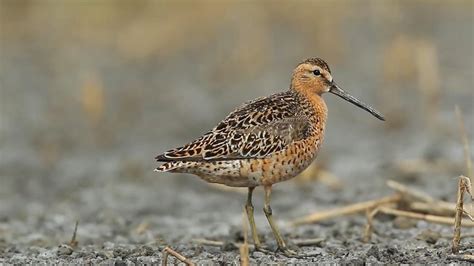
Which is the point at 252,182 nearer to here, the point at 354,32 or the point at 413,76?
the point at 413,76

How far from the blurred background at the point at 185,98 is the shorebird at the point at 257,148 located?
1.19 meters

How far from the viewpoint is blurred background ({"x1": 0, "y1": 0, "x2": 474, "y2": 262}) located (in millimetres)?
9227

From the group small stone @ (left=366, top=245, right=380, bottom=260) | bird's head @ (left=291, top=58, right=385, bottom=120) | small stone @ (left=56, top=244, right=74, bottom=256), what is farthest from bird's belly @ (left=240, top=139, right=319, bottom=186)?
small stone @ (left=56, top=244, right=74, bottom=256)

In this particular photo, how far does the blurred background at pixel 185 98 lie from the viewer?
9.23 m

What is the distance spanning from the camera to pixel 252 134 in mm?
6750

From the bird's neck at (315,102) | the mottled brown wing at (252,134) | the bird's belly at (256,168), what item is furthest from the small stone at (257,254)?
the bird's neck at (315,102)

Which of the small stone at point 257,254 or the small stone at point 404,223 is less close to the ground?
the small stone at point 404,223

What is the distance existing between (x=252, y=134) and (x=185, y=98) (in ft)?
22.1

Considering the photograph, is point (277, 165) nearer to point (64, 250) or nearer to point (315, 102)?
point (315, 102)

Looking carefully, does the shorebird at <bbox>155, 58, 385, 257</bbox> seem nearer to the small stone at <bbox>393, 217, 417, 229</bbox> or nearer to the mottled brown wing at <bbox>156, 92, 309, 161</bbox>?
the mottled brown wing at <bbox>156, 92, 309, 161</bbox>

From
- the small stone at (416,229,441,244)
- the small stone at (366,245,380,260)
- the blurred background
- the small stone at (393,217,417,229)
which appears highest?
the blurred background

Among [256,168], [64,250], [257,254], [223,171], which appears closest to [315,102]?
[256,168]

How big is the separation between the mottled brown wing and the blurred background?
4.03 feet

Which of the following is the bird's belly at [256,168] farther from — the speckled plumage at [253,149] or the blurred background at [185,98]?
the blurred background at [185,98]
